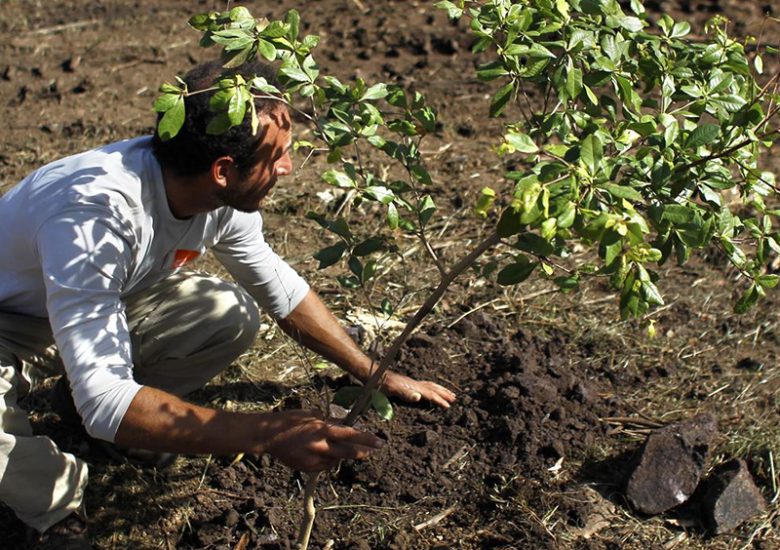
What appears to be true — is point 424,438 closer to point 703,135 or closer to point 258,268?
point 258,268

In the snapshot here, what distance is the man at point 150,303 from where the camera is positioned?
105 inches

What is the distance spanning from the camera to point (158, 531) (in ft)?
10.8

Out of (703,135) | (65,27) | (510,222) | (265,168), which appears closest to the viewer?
(510,222)

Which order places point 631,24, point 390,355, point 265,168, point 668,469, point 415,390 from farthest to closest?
1. point 415,390
2. point 668,469
3. point 265,168
4. point 390,355
5. point 631,24

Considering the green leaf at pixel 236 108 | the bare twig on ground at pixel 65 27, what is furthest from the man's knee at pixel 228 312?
the bare twig on ground at pixel 65 27

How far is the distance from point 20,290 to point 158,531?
0.90 metres

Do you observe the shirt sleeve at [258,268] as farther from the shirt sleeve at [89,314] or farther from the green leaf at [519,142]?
the green leaf at [519,142]

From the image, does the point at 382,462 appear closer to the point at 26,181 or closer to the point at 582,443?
the point at 582,443

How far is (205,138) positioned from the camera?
2.84 m

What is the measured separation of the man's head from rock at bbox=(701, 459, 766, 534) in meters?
1.78

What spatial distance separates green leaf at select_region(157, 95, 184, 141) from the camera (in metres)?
2.15

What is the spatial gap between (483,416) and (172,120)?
1959mm

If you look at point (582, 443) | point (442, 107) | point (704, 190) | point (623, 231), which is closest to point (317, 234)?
point (442, 107)

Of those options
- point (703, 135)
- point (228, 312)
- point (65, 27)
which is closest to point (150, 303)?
point (228, 312)
